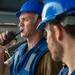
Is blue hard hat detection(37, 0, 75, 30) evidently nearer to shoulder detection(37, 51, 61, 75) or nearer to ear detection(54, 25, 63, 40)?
ear detection(54, 25, 63, 40)

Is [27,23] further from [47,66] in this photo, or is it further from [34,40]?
[47,66]

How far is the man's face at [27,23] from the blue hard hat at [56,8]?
2.30 feet

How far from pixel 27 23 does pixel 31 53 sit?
0.80 feet

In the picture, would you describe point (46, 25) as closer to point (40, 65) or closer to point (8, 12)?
point (40, 65)

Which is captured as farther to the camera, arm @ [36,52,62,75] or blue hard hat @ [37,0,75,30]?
arm @ [36,52,62,75]

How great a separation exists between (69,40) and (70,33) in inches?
1.2

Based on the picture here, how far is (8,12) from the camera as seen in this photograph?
13.1 ft

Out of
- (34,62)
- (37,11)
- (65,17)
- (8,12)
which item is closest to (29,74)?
(34,62)

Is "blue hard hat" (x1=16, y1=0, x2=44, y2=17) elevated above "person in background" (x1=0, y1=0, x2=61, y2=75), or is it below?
above

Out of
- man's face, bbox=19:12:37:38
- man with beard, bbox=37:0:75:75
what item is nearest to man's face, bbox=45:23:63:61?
man with beard, bbox=37:0:75:75

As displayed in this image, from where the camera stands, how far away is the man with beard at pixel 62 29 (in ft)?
3.03

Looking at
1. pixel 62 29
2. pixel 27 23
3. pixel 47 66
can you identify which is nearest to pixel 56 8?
pixel 62 29

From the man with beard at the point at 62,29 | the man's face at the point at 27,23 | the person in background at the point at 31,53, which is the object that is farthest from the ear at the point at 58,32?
the man's face at the point at 27,23

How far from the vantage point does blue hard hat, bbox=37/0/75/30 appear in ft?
3.03
